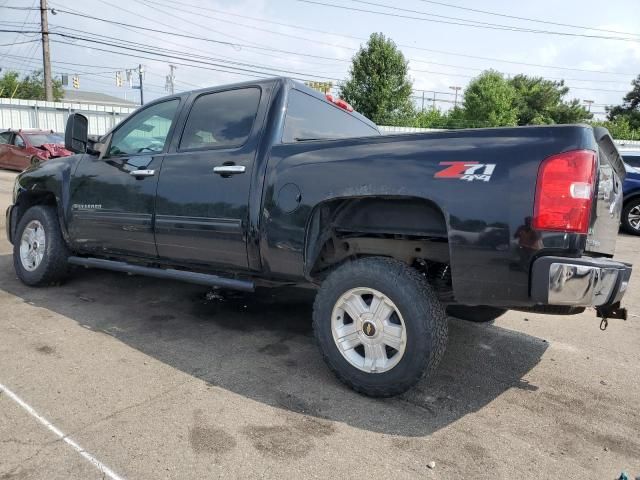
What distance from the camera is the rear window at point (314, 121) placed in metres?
3.70

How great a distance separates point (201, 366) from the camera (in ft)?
11.1

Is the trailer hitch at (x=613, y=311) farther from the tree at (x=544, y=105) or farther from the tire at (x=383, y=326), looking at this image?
the tree at (x=544, y=105)

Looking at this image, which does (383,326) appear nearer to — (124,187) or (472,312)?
(472,312)

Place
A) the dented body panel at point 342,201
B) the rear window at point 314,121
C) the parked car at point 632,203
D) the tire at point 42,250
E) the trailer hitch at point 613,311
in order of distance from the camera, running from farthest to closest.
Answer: the parked car at point 632,203 < the tire at point 42,250 < the rear window at point 314,121 < the trailer hitch at point 613,311 < the dented body panel at point 342,201

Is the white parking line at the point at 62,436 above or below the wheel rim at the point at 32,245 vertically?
below

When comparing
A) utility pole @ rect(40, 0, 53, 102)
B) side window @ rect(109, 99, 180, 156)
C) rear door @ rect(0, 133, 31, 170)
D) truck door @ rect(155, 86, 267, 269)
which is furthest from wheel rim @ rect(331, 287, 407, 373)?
utility pole @ rect(40, 0, 53, 102)

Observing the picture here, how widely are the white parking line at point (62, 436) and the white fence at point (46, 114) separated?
23.9 metres

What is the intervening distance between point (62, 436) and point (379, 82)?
33.4 m

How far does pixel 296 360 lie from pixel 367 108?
32.2 meters

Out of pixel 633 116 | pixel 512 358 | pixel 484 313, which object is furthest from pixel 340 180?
pixel 633 116

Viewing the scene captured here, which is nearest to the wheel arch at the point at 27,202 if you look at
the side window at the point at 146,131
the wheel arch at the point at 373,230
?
the side window at the point at 146,131

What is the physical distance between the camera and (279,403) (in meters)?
2.91

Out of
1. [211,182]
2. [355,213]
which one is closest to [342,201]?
[355,213]

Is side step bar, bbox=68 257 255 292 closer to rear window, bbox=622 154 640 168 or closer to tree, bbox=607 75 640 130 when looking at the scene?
rear window, bbox=622 154 640 168
